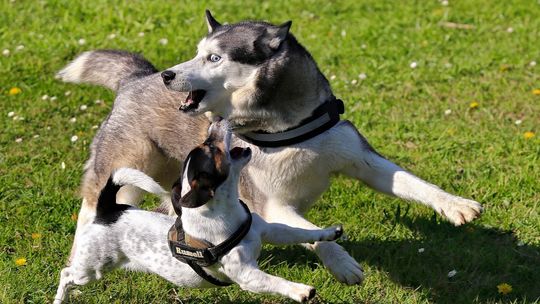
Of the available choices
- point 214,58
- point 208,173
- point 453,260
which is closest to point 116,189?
point 208,173

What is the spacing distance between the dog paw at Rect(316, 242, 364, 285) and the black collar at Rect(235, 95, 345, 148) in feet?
1.88

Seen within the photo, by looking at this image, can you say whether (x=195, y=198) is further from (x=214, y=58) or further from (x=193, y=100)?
(x=214, y=58)

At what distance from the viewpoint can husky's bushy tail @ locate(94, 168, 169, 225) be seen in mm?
4293

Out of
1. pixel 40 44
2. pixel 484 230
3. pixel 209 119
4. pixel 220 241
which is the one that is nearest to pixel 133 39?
pixel 40 44

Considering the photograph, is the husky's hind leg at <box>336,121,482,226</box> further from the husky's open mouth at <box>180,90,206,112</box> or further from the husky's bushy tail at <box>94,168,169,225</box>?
the husky's bushy tail at <box>94,168,169,225</box>

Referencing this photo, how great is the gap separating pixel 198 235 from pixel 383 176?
1.33 metres

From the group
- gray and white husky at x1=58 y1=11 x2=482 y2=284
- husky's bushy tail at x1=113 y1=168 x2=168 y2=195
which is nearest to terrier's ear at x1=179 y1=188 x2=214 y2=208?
husky's bushy tail at x1=113 y1=168 x2=168 y2=195

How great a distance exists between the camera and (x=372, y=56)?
26.5ft

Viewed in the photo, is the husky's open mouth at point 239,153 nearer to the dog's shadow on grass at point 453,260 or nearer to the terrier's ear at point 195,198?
the terrier's ear at point 195,198

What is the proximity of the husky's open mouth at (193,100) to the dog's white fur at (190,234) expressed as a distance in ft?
1.62

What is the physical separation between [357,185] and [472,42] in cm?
300

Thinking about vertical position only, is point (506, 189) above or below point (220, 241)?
below

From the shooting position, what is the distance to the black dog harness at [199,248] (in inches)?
152

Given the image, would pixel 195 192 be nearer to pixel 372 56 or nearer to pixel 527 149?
pixel 527 149
